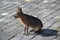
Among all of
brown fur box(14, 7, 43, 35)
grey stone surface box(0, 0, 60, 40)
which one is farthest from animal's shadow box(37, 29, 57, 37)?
brown fur box(14, 7, 43, 35)

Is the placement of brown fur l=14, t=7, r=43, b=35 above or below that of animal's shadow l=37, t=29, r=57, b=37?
above

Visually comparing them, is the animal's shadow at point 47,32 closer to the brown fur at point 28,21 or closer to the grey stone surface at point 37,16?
the grey stone surface at point 37,16

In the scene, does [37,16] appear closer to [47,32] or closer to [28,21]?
[47,32]

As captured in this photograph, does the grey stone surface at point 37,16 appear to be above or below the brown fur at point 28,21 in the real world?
below

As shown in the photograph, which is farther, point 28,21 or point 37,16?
point 37,16

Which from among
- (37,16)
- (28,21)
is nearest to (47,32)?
(28,21)

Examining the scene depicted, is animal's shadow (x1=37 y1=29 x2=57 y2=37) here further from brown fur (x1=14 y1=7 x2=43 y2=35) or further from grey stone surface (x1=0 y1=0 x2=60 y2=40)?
brown fur (x1=14 y1=7 x2=43 y2=35)

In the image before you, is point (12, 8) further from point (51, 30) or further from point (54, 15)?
point (51, 30)

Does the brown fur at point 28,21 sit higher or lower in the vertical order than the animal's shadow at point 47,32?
higher

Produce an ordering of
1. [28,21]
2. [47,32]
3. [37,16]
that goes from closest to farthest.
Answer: [28,21]
[47,32]
[37,16]

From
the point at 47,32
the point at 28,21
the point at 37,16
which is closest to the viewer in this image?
the point at 28,21

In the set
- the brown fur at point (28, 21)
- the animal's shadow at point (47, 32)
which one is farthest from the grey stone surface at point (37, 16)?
the brown fur at point (28, 21)

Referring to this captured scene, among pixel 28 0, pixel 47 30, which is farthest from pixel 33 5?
pixel 47 30

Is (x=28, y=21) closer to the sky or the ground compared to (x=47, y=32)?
closer to the sky
